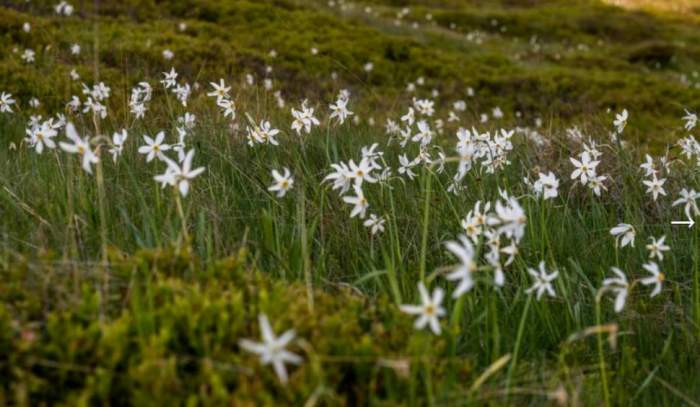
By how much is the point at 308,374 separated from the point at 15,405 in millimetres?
924

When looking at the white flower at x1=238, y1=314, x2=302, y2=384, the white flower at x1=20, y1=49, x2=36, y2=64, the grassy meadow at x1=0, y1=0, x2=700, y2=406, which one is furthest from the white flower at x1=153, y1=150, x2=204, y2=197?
the white flower at x1=20, y1=49, x2=36, y2=64

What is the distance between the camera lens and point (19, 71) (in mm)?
11344

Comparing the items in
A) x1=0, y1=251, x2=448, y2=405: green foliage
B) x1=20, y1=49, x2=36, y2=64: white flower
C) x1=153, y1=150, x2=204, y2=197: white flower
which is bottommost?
x1=0, y1=251, x2=448, y2=405: green foliage

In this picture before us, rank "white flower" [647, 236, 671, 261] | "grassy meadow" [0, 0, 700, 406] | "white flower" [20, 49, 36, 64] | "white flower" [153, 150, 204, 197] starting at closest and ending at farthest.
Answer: "grassy meadow" [0, 0, 700, 406]
"white flower" [153, 150, 204, 197]
"white flower" [647, 236, 671, 261]
"white flower" [20, 49, 36, 64]

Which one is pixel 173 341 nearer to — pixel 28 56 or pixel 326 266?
pixel 326 266

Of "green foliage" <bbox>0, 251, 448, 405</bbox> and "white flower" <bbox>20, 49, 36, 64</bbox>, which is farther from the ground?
"white flower" <bbox>20, 49, 36, 64</bbox>

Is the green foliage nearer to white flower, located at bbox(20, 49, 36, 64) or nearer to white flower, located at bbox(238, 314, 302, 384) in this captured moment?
white flower, located at bbox(238, 314, 302, 384)

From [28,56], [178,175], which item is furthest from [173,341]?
[28,56]

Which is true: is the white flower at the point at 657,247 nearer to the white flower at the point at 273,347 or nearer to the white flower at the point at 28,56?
the white flower at the point at 273,347

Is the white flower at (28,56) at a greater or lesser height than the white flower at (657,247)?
greater

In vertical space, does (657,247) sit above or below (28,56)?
below

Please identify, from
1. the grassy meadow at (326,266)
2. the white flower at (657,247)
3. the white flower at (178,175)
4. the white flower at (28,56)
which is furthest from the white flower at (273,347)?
the white flower at (28,56)

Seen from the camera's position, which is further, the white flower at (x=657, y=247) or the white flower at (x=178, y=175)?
the white flower at (x=657, y=247)

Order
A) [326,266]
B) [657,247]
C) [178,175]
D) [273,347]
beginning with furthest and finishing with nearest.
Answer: [326,266] < [657,247] < [178,175] < [273,347]
